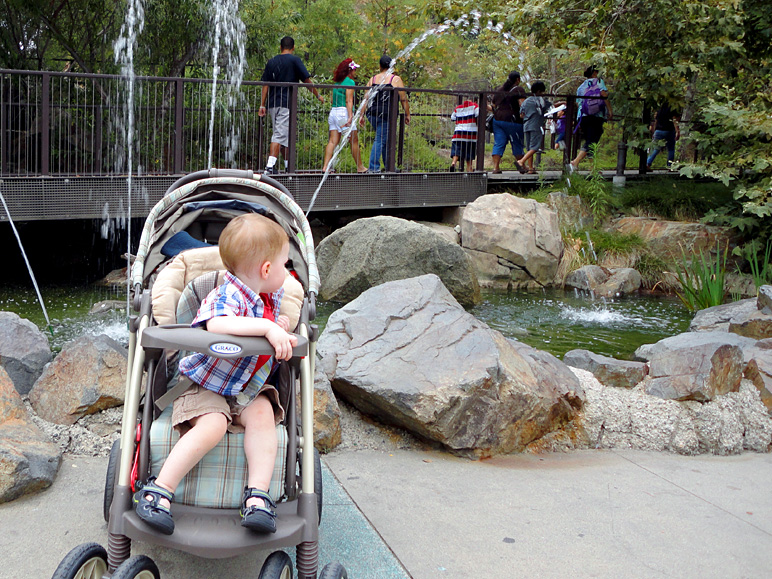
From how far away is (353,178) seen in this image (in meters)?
12.4

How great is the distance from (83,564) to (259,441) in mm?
690

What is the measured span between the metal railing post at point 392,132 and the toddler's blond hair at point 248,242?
10167 millimetres

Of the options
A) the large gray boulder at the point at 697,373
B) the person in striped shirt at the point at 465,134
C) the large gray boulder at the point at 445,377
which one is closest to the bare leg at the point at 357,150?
the person in striped shirt at the point at 465,134

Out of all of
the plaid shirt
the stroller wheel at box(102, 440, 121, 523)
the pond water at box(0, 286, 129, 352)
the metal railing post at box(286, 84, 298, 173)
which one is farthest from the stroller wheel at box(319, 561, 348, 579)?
the metal railing post at box(286, 84, 298, 173)

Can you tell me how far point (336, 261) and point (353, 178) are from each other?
2.28m

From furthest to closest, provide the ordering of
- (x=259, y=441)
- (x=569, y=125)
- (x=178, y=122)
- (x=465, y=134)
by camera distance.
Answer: (x=569, y=125) < (x=465, y=134) < (x=178, y=122) < (x=259, y=441)

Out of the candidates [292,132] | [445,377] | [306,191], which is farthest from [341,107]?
[445,377]

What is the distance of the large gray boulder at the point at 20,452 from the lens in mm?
3537

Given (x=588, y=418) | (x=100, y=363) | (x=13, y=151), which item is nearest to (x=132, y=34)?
(x=13, y=151)

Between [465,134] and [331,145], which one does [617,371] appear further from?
[465,134]

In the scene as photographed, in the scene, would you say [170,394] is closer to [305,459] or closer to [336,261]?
[305,459]

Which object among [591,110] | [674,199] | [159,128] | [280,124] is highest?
[591,110]

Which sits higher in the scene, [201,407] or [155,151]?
[155,151]

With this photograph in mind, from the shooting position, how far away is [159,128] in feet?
A: 41.4
